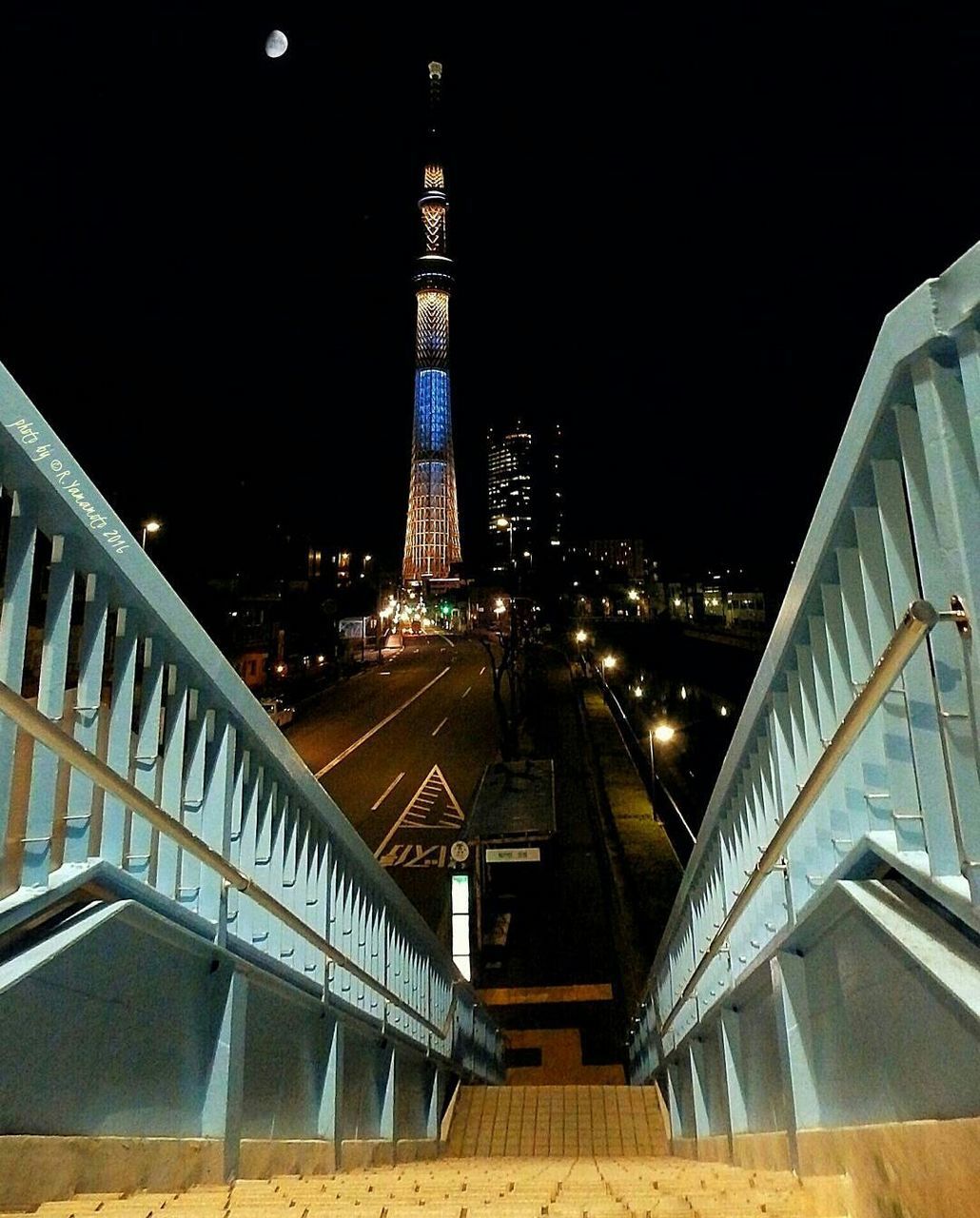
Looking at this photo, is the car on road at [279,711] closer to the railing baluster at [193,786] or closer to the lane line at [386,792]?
the lane line at [386,792]

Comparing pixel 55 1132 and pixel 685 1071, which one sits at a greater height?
pixel 55 1132

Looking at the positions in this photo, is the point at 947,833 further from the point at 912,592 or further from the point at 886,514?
the point at 886,514

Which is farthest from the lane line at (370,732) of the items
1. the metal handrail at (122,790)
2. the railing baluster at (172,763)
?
the railing baluster at (172,763)

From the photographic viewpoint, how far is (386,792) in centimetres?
2077

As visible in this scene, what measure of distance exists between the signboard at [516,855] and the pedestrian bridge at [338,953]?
9.40m

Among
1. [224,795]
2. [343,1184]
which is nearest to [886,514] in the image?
[224,795]

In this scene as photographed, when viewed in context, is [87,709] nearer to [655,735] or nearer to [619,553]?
[655,735]

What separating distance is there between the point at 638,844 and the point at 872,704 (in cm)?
→ 1688

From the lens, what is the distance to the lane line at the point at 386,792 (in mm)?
19703

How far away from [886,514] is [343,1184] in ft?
9.83

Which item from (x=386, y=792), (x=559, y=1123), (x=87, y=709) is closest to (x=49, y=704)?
(x=87, y=709)

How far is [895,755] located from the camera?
1.75 metres

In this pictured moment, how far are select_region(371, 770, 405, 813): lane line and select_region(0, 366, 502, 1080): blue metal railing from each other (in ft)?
54.7

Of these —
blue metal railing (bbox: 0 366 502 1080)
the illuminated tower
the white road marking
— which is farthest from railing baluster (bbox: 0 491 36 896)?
the illuminated tower
